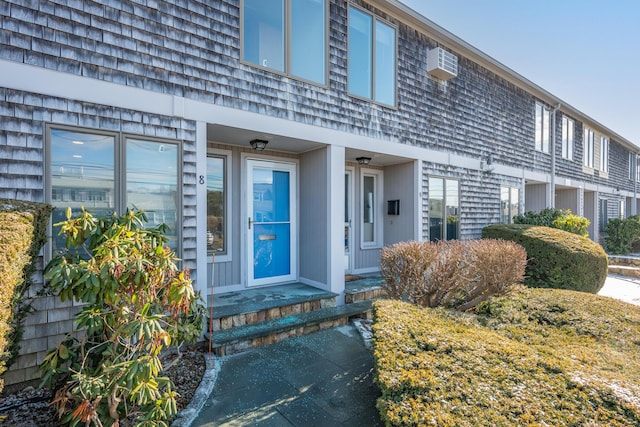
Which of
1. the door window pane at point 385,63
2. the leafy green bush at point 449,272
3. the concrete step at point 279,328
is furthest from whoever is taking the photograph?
the door window pane at point 385,63

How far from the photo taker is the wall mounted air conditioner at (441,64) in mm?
6855

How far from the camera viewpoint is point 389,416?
196 centimetres

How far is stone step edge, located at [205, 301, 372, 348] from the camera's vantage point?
3898 millimetres

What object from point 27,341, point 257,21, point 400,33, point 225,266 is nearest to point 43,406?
point 27,341

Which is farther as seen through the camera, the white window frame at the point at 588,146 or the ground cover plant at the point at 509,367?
the white window frame at the point at 588,146

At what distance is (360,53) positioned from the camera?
5855 mm

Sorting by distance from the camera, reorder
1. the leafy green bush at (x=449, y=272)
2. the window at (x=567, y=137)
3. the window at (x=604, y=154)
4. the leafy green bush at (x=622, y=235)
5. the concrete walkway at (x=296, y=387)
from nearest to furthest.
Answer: the concrete walkway at (x=296, y=387)
the leafy green bush at (x=449, y=272)
the window at (x=567, y=137)
the leafy green bush at (x=622, y=235)
the window at (x=604, y=154)

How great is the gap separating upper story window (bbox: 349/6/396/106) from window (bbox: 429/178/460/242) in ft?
7.19

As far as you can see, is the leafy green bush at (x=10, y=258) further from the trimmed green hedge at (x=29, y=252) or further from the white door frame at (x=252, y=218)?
the white door frame at (x=252, y=218)

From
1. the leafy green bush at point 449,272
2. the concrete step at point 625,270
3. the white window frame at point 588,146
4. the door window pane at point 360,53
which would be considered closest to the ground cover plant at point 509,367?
the leafy green bush at point 449,272

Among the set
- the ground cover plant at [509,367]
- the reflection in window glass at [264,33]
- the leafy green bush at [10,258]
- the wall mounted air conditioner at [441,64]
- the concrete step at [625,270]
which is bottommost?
the concrete step at [625,270]

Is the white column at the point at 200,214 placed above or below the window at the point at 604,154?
below

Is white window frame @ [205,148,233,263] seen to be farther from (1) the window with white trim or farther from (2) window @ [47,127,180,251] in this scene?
(1) the window with white trim

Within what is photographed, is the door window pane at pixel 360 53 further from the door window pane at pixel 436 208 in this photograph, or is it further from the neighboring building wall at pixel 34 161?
the neighboring building wall at pixel 34 161
